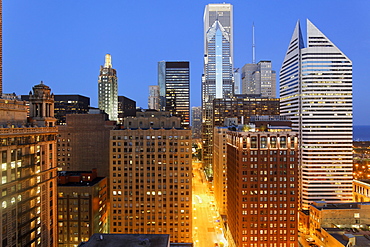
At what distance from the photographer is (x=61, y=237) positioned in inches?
4259

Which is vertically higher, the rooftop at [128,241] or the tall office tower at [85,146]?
the tall office tower at [85,146]

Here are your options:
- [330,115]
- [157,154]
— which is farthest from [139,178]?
[330,115]

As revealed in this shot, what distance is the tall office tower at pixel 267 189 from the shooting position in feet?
358

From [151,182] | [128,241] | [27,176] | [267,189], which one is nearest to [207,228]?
[267,189]

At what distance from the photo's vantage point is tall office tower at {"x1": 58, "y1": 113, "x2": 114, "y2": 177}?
495ft

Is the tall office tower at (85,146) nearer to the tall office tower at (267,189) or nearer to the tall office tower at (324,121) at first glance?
the tall office tower at (267,189)

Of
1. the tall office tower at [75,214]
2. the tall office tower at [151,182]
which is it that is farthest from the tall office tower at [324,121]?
the tall office tower at [75,214]

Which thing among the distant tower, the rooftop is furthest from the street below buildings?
the distant tower

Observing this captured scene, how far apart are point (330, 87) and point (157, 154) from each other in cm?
13296

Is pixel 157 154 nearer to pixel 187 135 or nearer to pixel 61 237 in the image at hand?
pixel 187 135

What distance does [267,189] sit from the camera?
363 ft

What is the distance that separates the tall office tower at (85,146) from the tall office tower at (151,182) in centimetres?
4220

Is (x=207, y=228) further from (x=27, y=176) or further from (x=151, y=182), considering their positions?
(x=27, y=176)

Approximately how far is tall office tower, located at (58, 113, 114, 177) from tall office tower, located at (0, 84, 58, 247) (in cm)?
7414
